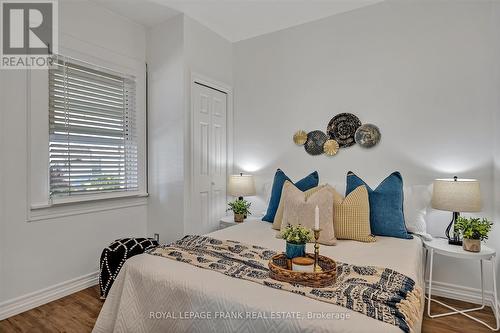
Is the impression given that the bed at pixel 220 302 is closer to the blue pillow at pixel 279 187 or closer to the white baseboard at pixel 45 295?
the blue pillow at pixel 279 187

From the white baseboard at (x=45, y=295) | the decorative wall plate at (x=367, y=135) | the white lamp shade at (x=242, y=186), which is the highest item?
the decorative wall plate at (x=367, y=135)

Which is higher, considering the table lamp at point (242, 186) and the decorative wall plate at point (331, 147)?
the decorative wall plate at point (331, 147)

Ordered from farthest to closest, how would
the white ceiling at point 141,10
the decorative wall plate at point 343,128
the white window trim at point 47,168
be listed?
the decorative wall plate at point 343,128 → the white ceiling at point 141,10 → the white window trim at point 47,168

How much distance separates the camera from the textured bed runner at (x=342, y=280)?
1227mm

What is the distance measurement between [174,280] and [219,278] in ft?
0.82

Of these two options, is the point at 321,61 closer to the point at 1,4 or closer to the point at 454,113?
the point at 454,113

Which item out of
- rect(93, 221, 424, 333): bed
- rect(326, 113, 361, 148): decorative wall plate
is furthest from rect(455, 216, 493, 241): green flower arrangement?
rect(326, 113, 361, 148): decorative wall plate

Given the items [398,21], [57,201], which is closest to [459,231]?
[398,21]

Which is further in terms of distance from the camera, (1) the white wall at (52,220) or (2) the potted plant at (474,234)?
(1) the white wall at (52,220)

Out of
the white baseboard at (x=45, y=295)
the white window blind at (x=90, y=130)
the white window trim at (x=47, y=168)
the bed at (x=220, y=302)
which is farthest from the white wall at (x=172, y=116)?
the bed at (x=220, y=302)

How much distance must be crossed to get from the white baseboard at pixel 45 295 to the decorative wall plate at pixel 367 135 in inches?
117

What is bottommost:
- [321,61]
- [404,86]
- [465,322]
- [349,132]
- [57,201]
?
[465,322]

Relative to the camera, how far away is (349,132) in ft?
9.95

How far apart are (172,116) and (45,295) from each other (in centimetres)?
200
